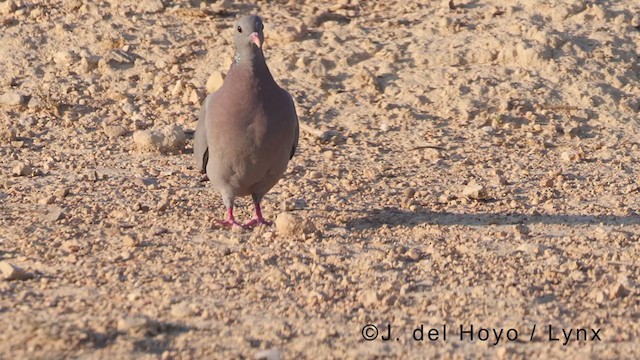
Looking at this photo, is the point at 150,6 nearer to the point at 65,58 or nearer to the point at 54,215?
the point at 65,58

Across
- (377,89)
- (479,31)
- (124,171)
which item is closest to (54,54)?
(124,171)

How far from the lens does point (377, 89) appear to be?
9.05 meters

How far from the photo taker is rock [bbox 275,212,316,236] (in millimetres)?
6457

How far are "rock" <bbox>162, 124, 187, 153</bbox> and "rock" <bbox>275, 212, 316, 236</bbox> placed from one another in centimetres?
196

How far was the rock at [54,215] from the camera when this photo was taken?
6.67 metres

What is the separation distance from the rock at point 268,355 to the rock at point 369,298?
77cm

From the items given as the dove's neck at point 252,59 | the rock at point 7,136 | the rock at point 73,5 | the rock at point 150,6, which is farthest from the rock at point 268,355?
the rock at point 73,5

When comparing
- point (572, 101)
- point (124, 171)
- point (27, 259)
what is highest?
point (27, 259)

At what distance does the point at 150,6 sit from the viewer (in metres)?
9.84

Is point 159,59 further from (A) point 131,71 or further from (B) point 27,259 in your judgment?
(B) point 27,259

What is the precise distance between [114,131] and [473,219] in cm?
304

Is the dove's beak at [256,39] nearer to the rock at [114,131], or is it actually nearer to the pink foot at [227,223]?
the pink foot at [227,223]

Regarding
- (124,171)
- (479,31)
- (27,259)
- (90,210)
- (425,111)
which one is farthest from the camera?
(479,31)

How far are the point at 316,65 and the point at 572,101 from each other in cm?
217
